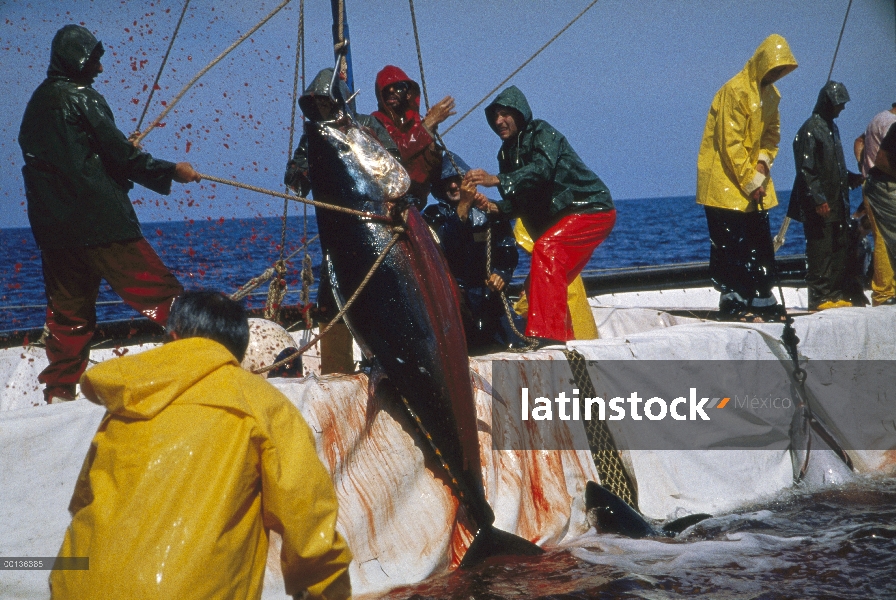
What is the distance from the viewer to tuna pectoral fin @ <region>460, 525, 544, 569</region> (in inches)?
146

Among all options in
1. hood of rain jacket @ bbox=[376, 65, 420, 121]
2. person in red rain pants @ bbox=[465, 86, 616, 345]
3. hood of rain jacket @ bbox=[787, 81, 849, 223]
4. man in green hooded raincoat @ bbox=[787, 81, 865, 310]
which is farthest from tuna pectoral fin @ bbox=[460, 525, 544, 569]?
hood of rain jacket @ bbox=[787, 81, 849, 223]

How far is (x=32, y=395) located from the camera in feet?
18.6

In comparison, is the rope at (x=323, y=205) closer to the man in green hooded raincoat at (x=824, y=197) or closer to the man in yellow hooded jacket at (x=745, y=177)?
the man in yellow hooded jacket at (x=745, y=177)

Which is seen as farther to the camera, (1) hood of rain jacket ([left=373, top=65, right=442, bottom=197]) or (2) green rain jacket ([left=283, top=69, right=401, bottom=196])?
(1) hood of rain jacket ([left=373, top=65, right=442, bottom=197])

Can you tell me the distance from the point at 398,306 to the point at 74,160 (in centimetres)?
198

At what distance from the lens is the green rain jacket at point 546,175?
557cm

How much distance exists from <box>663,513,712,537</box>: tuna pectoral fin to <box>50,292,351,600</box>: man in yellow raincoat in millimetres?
2602

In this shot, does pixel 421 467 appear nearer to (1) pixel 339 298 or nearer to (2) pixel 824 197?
(1) pixel 339 298

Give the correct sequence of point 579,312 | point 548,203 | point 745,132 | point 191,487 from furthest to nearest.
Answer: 1. point 745,132
2. point 579,312
3. point 548,203
4. point 191,487

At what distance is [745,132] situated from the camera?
A: 6.29m

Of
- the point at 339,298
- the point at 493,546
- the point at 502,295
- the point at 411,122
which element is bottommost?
the point at 493,546

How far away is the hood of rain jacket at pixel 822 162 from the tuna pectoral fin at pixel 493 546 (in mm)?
5091

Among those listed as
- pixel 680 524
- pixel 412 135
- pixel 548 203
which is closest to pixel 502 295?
pixel 548 203

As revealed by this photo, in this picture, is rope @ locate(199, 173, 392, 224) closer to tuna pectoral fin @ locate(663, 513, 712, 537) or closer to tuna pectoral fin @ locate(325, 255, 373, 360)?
tuna pectoral fin @ locate(325, 255, 373, 360)
